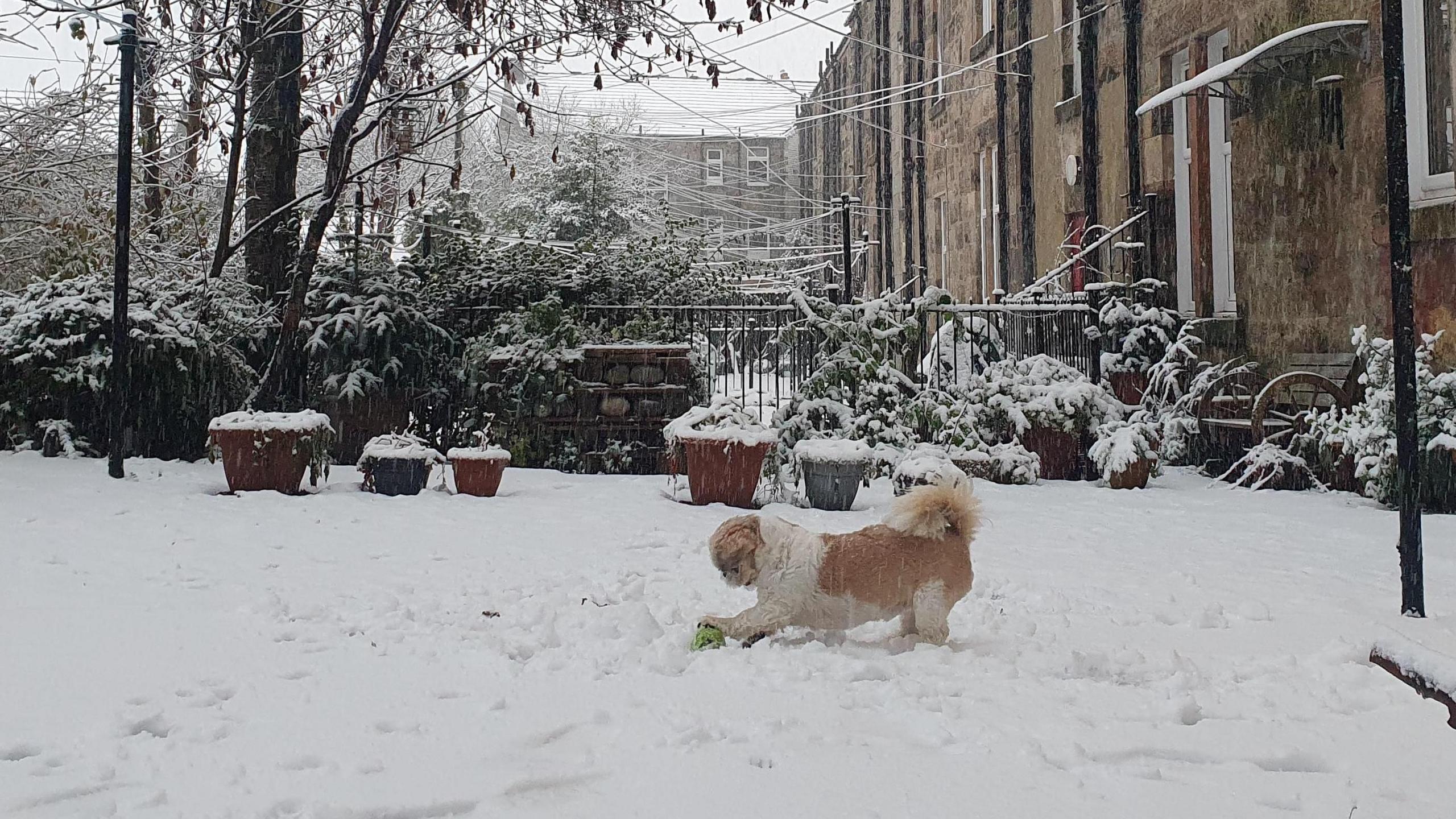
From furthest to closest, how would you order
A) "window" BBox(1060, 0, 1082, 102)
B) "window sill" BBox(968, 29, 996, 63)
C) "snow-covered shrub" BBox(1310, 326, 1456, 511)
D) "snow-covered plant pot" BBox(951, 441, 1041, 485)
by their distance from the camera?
"window sill" BBox(968, 29, 996, 63)
"window" BBox(1060, 0, 1082, 102)
"snow-covered plant pot" BBox(951, 441, 1041, 485)
"snow-covered shrub" BBox(1310, 326, 1456, 511)

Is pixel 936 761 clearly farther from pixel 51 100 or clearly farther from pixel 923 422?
pixel 51 100

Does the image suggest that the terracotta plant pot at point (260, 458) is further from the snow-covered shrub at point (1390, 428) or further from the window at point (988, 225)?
the window at point (988, 225)

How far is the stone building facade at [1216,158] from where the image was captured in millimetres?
7266

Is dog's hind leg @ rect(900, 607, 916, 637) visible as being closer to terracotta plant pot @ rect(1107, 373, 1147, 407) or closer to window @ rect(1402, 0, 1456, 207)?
window @ rect(1402, 0, 1456, 207)

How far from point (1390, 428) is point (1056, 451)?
2.37 m

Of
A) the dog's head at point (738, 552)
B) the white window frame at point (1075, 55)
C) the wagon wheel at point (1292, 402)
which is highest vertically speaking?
the white window frame at point (1075, 55)

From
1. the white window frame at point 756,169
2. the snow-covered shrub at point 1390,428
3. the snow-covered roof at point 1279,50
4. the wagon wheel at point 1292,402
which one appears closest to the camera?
the snow-covered shrub at point 1390,428

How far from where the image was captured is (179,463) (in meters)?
8.42

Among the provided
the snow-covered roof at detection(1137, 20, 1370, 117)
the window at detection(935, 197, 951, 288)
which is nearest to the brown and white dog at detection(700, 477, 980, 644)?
the snow-covered roof at detection(1137, 20, 1370, 117)

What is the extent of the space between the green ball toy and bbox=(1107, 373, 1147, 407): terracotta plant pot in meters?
6.60

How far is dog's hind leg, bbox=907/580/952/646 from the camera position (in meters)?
3.54

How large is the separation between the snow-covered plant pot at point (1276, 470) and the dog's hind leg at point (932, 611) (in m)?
4.90

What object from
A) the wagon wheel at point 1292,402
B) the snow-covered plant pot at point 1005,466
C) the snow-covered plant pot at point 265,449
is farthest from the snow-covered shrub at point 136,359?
the wagon wheel at point 1292,402

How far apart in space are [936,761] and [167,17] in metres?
7.41
